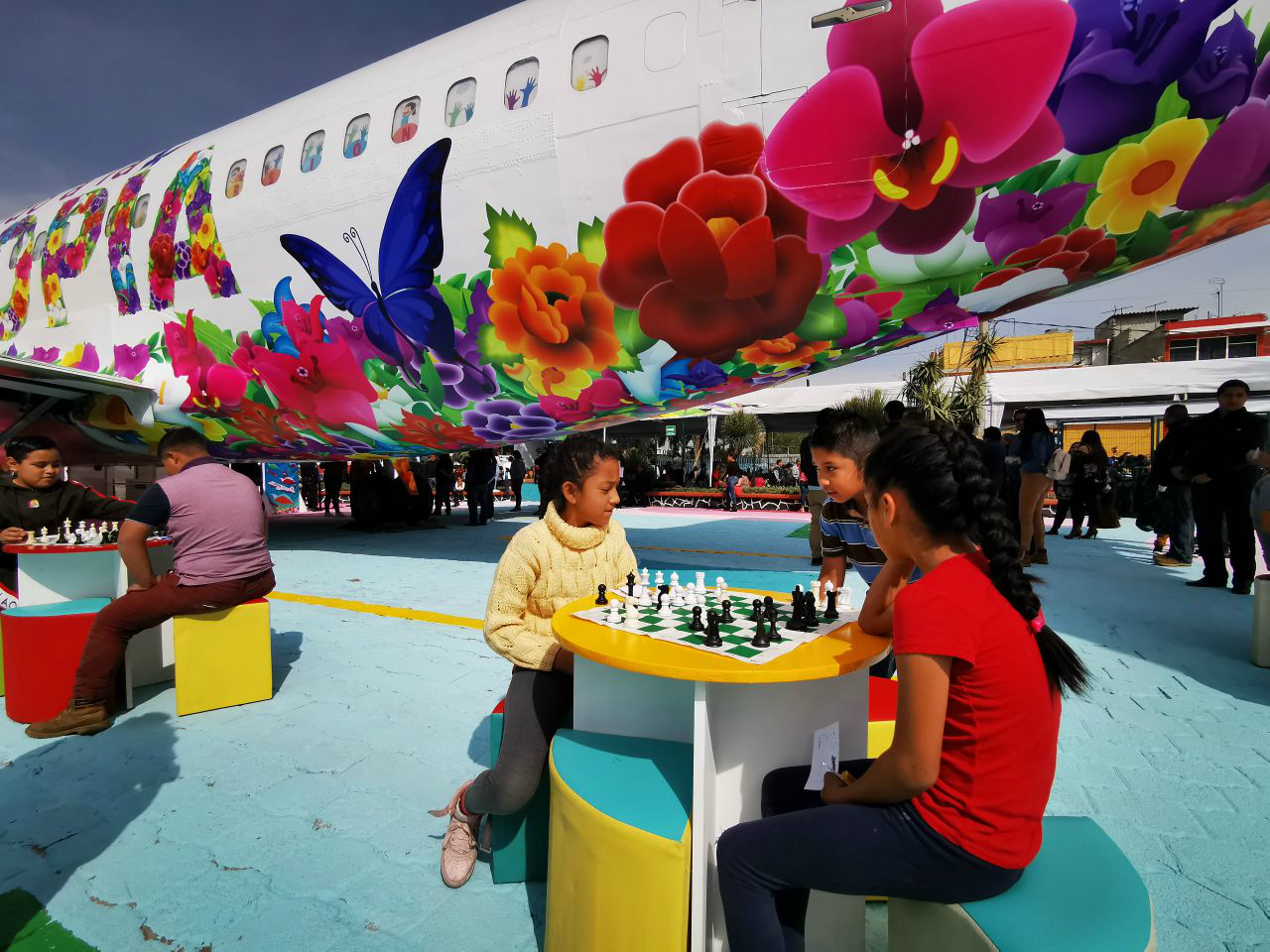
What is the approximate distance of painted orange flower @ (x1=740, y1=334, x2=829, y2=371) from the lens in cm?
518

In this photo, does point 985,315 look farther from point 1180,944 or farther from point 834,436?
point 1180,944

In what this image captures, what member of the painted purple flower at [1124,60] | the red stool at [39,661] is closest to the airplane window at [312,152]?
the red stool at [39,661]

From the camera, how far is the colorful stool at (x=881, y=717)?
2213 mm

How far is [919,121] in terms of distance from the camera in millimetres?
3879

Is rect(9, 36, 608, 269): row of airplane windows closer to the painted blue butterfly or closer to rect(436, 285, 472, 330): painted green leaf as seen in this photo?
the painted blue butterfly

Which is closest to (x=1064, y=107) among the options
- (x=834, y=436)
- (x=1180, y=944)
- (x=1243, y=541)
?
(x=834, y=436)

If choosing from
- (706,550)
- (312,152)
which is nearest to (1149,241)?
(706,550)

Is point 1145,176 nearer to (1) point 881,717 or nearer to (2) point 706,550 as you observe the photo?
(1) point 881,717

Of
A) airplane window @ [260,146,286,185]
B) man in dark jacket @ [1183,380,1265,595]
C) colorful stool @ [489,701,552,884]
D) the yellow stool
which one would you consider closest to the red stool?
the yellow stool

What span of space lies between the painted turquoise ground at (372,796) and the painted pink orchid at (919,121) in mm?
3181

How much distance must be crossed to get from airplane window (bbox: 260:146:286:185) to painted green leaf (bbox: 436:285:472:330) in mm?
2713

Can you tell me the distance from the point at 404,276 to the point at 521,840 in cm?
538

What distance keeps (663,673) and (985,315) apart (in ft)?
14.9

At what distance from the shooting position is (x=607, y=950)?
1.60m
